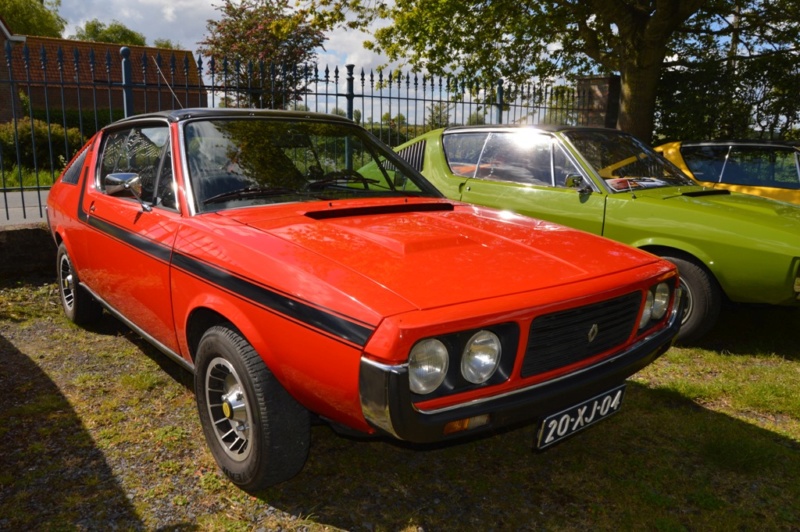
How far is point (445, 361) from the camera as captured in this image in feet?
6.91

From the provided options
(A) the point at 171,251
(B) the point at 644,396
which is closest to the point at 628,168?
(B) the point at 644,396

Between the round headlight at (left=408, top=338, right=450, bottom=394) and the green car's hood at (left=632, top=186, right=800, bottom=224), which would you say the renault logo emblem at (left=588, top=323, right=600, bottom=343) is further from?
the green car's hood at (left=632, top=186, right=800, bottom=224)

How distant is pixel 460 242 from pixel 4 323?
437 cm

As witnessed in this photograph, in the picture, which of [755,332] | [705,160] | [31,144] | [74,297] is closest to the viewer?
[74,297]

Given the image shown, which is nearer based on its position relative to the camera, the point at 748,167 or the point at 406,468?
the point at 406,468

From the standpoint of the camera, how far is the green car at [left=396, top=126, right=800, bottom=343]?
4.35m

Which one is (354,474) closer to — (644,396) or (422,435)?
(422,435)

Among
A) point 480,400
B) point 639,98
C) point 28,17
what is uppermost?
→ point 28,17

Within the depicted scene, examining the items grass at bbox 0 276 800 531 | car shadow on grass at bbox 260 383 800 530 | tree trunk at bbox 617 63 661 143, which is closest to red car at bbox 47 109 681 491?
grass at bbox 0 276 800 531

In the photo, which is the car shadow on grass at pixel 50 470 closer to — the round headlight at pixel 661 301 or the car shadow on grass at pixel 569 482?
the car shadow on grass at pixel 569 482

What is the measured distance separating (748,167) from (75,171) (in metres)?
6.94

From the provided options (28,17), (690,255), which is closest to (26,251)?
(690,255)

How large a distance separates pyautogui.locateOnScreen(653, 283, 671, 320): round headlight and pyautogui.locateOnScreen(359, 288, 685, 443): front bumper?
313 millimetres

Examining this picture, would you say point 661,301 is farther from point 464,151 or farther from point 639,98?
point 639,98
